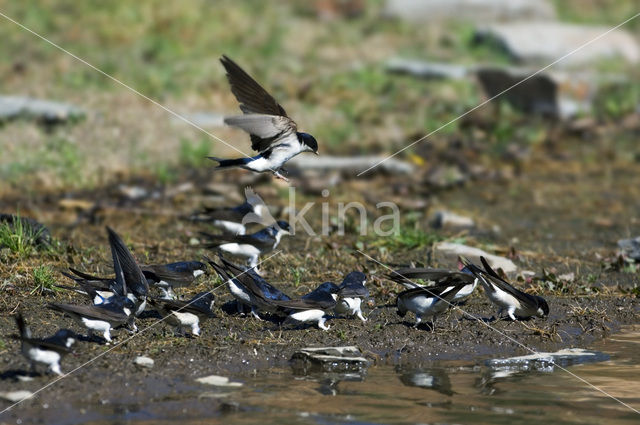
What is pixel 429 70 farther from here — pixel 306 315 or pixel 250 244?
pixel 306 315

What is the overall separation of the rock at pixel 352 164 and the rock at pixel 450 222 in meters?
1.87

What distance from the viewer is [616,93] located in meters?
15.3

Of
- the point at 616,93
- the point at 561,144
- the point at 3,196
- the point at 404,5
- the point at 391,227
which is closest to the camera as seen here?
the point at 391,227

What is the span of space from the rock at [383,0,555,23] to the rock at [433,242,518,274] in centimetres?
1151

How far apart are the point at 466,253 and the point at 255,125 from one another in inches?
111

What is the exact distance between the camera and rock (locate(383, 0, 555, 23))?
19281mm

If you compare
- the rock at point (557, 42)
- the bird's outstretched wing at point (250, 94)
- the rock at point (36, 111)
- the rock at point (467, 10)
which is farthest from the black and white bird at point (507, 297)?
the rock at point (467, 10)

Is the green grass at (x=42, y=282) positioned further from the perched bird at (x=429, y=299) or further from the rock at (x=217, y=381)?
the perched bird at (x=429, y=299)

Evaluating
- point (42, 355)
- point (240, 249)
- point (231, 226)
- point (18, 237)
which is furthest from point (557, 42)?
point (42, 355)

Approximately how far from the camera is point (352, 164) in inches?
462

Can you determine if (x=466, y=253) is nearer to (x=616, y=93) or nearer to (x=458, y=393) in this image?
(x=458, y=393)

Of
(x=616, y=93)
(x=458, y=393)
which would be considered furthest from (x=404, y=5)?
(x=458, y=393)

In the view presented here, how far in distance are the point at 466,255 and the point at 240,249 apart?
6.83 ft

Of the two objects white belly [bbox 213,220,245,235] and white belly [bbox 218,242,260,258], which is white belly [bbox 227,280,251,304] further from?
white belly [bbox 213,220,245,235]
